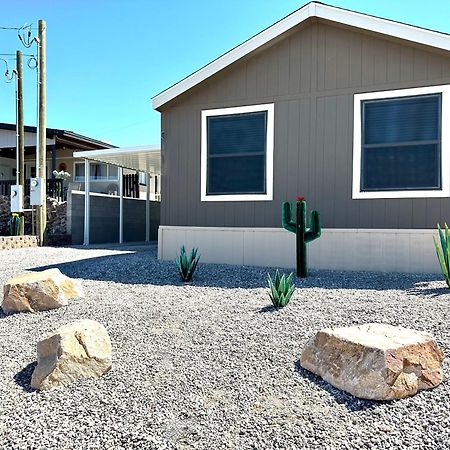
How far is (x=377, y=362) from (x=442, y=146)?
475 centimetres

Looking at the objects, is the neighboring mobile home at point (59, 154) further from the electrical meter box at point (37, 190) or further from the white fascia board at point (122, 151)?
the white fascia board at point (122, 151)

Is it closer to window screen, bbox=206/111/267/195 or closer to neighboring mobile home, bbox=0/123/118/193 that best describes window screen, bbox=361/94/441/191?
window screen, bbox=206/111/267/195

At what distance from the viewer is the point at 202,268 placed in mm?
6855

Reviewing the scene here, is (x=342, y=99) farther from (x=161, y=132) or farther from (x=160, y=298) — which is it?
(x=160, y=298)

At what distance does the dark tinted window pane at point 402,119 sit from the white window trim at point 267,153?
1546 mm

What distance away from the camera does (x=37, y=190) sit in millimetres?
11312

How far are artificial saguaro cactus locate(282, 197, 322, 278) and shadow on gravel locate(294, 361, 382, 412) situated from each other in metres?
3.06

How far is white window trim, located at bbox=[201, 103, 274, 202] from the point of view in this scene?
23.3ft

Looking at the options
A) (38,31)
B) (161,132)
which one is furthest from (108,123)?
(161,132)

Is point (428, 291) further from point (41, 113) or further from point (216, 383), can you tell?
point (41, 113)

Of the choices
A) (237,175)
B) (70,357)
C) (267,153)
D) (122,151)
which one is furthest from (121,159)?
(70,357)

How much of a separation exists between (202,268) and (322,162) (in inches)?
105

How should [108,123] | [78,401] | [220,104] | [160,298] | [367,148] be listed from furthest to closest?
1. [108,123]
2. [220,104]
3. [367,148]
4. [160,298]
5. [78,401]

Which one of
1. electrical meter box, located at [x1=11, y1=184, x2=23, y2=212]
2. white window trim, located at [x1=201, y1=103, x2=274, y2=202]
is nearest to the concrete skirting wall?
white window trim, located at [x1=201, y1=103, x2=274, y2=202]
